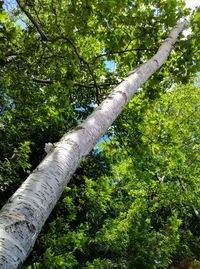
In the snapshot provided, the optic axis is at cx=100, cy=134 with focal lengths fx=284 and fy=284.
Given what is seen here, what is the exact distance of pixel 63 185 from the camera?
6.90ft

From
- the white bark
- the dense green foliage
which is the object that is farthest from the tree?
the white bark

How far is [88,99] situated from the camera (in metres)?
9.03

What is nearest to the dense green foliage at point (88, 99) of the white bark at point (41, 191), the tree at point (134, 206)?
the tree at point (134, 206)

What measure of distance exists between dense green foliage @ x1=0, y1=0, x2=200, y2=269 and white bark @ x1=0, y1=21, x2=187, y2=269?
66.5 inches

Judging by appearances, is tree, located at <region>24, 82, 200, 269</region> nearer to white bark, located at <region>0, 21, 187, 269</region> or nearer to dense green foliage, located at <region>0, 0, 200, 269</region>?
dense green foliage, located at <region>0, 0, 200, 269</region>

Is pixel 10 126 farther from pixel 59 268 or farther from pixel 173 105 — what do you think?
pixel 173 105

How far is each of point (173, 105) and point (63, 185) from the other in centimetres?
1817

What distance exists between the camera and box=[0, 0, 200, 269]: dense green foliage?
5.65 metres

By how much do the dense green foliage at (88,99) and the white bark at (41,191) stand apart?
5.54ft

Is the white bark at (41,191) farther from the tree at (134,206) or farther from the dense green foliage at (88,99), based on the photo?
the tree at (134,206)

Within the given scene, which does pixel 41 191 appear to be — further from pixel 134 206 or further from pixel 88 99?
pixel 134 206

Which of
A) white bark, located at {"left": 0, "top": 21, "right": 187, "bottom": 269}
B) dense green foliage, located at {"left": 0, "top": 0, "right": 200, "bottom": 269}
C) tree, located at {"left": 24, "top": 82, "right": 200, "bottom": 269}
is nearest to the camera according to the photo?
white bark, located at {"left": 0, "top": 21, "right": 187, "bottom": 269}

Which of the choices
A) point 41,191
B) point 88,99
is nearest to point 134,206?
point 88,99

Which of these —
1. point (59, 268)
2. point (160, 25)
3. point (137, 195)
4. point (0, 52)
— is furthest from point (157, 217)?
point (0, 52)
